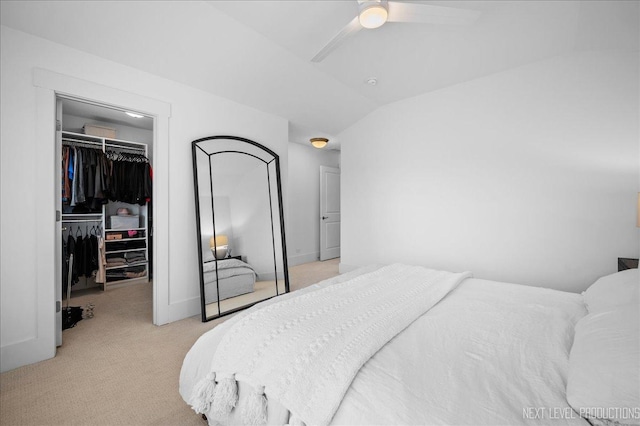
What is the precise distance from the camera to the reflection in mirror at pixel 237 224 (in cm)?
299

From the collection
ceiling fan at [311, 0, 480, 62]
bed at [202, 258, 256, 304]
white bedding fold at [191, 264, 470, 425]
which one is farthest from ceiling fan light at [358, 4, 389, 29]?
bed at [202, 258, 256, 304]

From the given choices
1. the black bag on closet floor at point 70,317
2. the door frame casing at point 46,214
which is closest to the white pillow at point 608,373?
the door frame casing at point 46,214

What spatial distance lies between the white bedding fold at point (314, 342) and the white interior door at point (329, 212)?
4264 millimetres

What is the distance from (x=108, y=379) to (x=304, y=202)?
419 cm

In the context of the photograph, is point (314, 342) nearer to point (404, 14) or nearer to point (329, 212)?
point (404, 14)

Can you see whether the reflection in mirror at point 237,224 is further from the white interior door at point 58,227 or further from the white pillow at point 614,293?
the white pillow at point 614,293

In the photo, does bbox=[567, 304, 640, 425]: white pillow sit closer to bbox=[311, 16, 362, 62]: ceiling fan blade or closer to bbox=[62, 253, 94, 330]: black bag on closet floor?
bbox=[311, 16, 362, 62]: ceiling fan blade

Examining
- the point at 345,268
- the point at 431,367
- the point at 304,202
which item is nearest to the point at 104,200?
the point at 304,202

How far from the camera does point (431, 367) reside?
1.01m

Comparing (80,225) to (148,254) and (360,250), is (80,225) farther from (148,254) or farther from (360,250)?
(360,250)

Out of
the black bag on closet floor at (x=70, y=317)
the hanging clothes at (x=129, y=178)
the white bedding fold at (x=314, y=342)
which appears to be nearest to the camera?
the white bedding fold at (x=314, y=342)

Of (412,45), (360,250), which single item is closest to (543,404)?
(412,45)

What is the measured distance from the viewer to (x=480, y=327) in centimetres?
134

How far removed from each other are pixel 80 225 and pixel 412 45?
4660 millimetres
